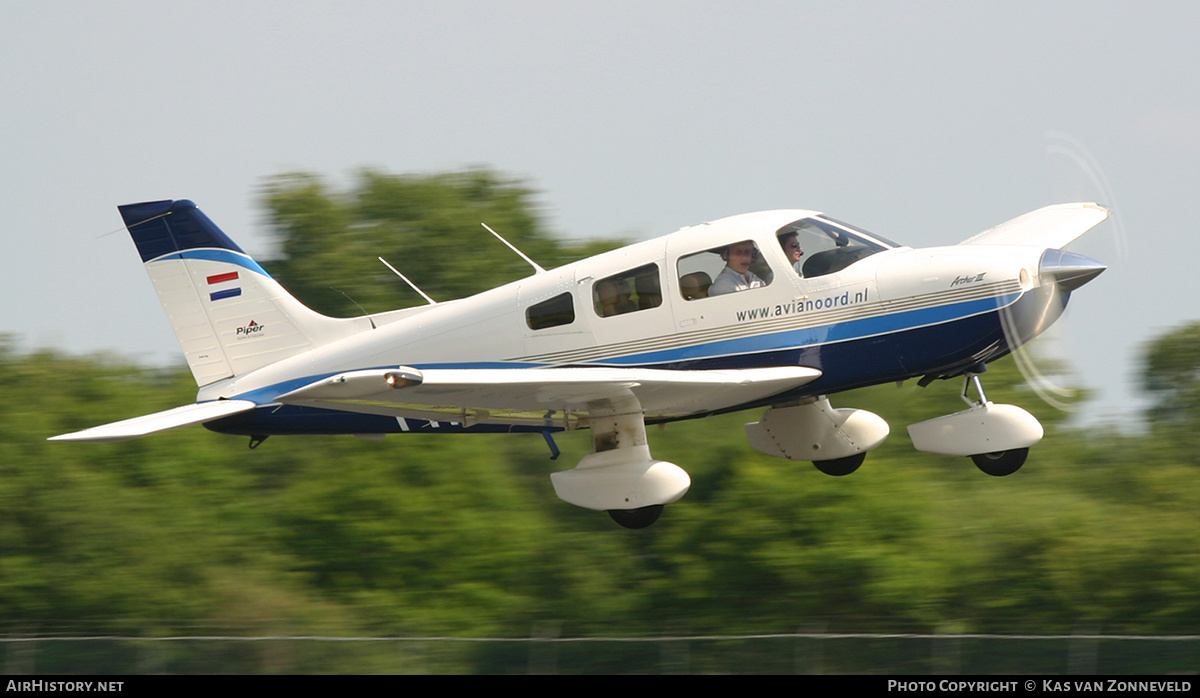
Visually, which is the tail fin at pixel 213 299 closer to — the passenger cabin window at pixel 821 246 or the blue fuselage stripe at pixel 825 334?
the blue fuselage stripe at pixel 825 334

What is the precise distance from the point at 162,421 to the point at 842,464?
6.81 meters

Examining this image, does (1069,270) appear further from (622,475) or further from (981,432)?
(622,475)

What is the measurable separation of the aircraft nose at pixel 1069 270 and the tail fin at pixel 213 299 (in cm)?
727

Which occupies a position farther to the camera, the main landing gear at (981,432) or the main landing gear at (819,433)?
the main landing gear at (819,433)

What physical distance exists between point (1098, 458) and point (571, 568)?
1380 centimetres

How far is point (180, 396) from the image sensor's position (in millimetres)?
31250

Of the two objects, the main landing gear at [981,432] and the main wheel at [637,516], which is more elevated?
the main landing gear at [981,432]

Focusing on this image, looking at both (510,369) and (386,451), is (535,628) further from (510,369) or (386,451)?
(510,369)

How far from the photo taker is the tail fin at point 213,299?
1378 centimetres

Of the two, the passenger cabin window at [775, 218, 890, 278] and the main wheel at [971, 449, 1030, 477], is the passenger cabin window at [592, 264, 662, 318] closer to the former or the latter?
the passenger cabin window at [775, 218, 890, 278]

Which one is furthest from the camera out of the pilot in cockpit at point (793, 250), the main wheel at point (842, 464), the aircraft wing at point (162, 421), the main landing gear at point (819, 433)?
the main wheel at point (842, 464)

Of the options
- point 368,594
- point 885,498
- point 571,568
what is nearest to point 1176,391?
point 885,498

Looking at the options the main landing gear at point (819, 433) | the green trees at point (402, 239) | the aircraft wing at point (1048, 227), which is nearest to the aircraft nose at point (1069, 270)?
the aircraft wing at point (1048, 227)

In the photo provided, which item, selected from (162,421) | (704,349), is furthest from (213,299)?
(704,349)
